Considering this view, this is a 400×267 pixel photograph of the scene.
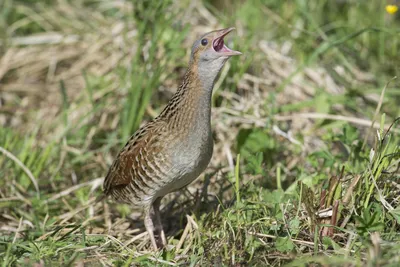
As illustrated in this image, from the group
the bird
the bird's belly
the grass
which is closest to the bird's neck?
the bird

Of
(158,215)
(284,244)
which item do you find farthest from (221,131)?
(284,244)

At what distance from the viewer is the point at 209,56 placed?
3.73m

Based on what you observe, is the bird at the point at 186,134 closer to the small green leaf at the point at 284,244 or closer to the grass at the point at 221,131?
the grass at the point at 221,131

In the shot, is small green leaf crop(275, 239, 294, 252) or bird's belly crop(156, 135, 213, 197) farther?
bird's belly crop(156, 135, 213, 197)

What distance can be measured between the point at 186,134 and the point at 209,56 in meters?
0.46

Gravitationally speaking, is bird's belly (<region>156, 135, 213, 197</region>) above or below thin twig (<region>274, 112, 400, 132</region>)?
above

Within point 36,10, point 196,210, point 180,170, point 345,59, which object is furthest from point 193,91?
point 36,10

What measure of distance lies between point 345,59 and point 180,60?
140 centimetres

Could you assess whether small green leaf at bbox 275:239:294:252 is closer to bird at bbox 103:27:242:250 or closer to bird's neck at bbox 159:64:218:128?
bird at bbox 103:27:242:250

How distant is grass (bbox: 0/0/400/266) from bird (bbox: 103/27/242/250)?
0.32m

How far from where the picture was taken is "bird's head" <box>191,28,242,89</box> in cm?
372

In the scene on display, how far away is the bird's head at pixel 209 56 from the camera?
3721 mm

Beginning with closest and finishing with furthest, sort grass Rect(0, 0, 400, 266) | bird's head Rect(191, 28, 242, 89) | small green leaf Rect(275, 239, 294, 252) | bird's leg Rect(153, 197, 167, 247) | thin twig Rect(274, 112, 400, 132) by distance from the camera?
small green leaf Rect(275, 239, 294, 252) → grass Rect(0, 0, 400, 266) → bird's head Rect(191, 28, 242, 89) → bird's leg Rect(153, 197, 167, 247) → thin twig Rect(274, 112, 400, 132)

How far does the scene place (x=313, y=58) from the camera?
17.9 ft
